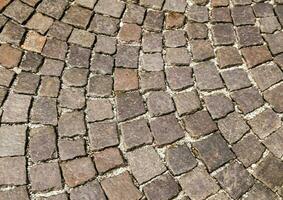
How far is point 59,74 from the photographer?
152 inches

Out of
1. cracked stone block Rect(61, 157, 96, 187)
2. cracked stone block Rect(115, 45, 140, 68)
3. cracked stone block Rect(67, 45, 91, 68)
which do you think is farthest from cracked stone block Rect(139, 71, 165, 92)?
cracked stone block Rect(61, 157, 96, 187)

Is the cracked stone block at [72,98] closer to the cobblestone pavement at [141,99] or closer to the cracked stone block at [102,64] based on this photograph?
the cobblestone pavement at [141,99]

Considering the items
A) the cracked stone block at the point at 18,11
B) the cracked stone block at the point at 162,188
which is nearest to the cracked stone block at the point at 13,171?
the cracked stone block at the point at 162,188

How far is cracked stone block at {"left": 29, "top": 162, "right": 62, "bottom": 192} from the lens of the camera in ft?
10.7

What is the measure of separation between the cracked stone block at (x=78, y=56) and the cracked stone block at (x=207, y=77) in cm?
93

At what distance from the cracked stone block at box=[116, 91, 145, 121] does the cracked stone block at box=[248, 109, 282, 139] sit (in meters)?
0.88

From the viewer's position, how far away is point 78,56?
3.99 metres

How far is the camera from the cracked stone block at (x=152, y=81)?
151 inches

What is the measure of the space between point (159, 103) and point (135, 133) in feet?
1.13

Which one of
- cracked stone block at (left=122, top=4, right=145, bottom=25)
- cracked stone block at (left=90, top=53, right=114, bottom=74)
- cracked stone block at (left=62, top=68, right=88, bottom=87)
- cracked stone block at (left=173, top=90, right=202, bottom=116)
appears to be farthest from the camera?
cracked stone block at (left=122, top=4, right=145, bottom=25)

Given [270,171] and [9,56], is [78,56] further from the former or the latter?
[270,171]

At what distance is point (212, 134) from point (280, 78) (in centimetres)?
84

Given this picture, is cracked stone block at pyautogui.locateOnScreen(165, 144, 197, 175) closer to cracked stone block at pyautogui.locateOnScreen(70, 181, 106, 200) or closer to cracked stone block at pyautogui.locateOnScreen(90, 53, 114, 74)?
cracked stone block at pyautogui.locateOnScreen(70, 181, 106, 200)

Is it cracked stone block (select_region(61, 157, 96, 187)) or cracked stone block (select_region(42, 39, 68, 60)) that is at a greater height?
cracked stone block (select_region(42, 39, 68, 60))
